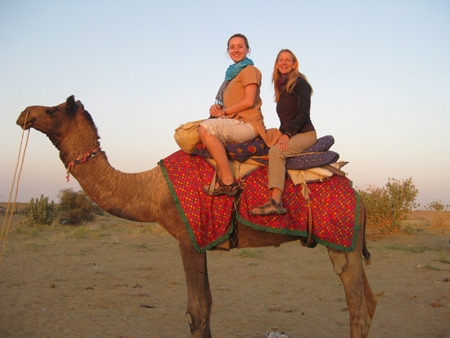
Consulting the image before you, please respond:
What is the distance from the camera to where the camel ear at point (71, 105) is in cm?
429

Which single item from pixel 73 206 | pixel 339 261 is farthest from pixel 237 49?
pixel 73 206

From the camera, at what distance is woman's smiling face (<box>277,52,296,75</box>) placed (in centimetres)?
468

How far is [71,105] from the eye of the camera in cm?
433

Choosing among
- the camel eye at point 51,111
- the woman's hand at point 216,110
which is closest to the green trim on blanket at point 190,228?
the woman's hand at point 216,110

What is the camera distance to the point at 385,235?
18422 mm

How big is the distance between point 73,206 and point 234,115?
23.6 meters

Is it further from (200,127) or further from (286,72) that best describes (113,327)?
(286,72)

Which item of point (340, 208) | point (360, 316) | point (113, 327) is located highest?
point (340, 208)

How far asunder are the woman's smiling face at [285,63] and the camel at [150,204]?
192cm

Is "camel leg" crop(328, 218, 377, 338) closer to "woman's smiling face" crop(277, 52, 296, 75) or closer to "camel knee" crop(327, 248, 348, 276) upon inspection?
"camel knee" crop(327, 248, 348, 276)

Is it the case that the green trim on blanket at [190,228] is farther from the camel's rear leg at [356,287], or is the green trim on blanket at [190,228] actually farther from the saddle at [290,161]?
the camel's rear leg at [356,287]

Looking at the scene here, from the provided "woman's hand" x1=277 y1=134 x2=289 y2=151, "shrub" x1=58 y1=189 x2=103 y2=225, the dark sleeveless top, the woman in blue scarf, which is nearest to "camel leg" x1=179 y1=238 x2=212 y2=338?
the woman in blue scarf

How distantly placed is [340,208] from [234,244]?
1.26m

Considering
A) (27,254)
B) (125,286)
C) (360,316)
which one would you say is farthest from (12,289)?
(360,316)
